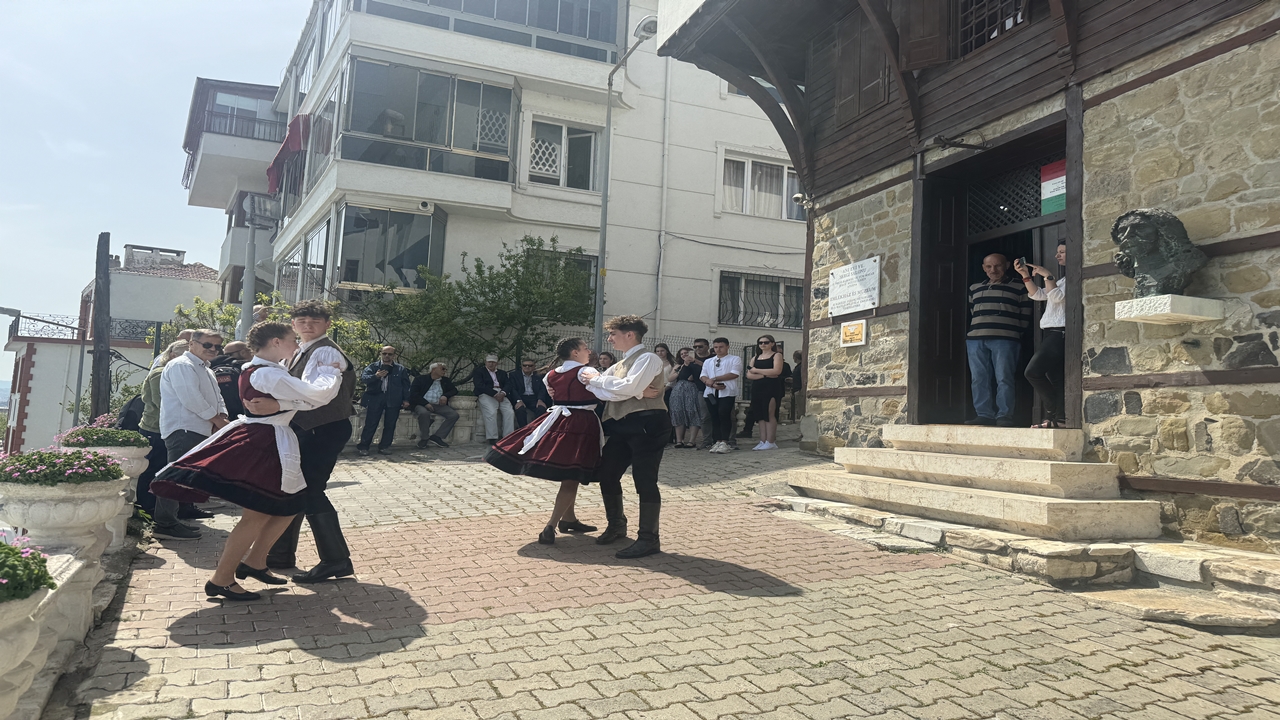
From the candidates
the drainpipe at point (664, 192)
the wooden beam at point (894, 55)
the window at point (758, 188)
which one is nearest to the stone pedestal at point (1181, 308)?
the wooden beam at point (894, 55)

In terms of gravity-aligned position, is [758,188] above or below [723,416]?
above

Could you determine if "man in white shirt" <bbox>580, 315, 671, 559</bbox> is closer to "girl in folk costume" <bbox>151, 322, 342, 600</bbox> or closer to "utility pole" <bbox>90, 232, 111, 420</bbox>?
"girl in folk costume" <bbox>151, 322, 342, 600</bbox>

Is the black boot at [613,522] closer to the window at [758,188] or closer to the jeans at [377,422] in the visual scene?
the jeans at [377,422]

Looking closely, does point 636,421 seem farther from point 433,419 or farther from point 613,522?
point 433,419

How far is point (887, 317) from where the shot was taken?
9.62 meters

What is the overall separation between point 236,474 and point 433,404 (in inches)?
374

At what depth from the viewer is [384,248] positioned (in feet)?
57.7

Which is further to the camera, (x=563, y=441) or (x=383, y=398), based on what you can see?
(x=383, y=398)

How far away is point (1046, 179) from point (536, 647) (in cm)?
701

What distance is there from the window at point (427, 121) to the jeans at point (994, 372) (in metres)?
12.7

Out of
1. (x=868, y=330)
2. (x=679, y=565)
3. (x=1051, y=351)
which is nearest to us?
(x=679, y=565)

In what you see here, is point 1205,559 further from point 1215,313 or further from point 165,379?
point 165,379

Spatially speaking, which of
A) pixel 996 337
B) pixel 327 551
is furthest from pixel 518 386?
pixel 327 551

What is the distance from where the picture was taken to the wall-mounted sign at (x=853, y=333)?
392 inches
